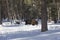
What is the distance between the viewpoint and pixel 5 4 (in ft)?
96.4

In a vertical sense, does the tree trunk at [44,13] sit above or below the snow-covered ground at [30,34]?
above

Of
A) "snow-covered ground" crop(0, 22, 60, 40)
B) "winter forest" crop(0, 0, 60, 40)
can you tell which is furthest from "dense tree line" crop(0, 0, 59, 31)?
"snow-covered ground" crop(0, 22, 60, 40)

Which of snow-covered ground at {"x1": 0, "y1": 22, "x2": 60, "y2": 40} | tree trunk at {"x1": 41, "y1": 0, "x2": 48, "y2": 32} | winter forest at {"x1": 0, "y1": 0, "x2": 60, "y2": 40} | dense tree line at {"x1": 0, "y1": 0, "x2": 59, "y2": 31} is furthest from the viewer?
dense tree line at {"x1": 0, "y1": 0, "x2": 59, "y2": 31}

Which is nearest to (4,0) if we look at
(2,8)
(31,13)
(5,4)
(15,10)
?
(5,4)

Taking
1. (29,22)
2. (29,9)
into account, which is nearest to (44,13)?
(29,22)

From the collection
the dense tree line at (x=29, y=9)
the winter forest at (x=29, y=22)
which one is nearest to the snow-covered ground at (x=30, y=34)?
the winter forest at (x=29, y=22)

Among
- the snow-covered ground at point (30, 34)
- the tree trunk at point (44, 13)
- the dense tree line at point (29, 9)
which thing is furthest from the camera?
the dense tree line at point (29, 9)

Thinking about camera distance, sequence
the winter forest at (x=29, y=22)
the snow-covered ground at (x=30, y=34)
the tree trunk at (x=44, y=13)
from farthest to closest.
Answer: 1. the tree trunk at (x=44, y=13)
2. the winter forest at (x=29, y=22)
3. the snow-covered ground at (x=30, y=34)

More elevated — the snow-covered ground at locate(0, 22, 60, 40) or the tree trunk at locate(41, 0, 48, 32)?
the tree trunk at locate(41, 0, 48, 32)

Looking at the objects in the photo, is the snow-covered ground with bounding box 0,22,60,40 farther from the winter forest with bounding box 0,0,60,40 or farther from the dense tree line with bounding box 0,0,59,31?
the dense tree line with bounding box 0,0,59,31

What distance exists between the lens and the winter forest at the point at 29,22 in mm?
14352

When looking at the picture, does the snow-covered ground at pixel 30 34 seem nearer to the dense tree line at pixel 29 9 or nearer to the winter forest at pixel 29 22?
the winter forest at pixel 29 22

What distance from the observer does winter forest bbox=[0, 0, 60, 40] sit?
14.4 meters

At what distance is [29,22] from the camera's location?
34.1m
